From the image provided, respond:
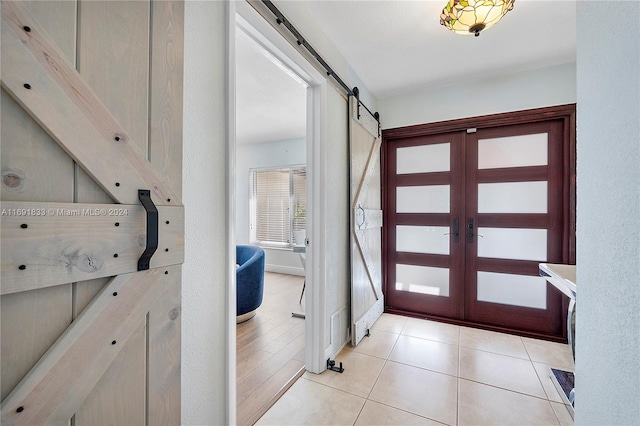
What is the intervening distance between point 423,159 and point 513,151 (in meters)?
0.89

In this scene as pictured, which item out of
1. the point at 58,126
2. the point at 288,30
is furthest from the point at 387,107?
the point at 58,126

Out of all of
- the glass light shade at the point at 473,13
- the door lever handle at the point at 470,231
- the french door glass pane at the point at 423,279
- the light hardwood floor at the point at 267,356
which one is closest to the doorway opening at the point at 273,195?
the light hardwood floor at the point at 267,356

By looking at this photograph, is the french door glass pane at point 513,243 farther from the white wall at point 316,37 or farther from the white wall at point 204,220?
the white wall at point 204,220

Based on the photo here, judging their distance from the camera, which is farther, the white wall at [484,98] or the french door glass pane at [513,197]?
the french door glass pane at [513,197]

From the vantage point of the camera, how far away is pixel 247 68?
2.57m

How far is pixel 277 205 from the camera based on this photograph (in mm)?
5520

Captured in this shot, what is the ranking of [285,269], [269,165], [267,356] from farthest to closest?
[269,165] → [285,269] → [267,356]

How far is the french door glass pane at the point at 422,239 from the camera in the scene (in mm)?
3109

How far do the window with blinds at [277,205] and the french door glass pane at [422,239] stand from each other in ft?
7.66

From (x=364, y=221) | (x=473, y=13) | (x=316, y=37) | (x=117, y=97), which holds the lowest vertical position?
(x=364, y=221)

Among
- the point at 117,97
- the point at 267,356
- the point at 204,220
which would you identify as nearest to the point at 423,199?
the point at 267,356

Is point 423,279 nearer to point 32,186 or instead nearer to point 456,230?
point 456,230

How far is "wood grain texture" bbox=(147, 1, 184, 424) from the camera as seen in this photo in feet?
2.90

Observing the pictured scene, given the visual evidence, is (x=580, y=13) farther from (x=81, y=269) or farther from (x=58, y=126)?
(x=81, y=269)
